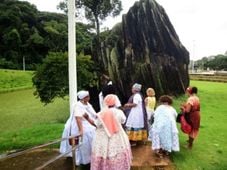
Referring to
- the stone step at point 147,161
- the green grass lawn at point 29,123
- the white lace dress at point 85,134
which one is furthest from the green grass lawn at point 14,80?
the white lace dress at point 85,134

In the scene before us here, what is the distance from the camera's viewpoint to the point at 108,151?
5316 mm

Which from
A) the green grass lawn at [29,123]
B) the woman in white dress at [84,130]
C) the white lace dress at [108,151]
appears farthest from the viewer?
the green grass lawn at [29,123]

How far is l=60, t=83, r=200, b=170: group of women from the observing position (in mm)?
5332

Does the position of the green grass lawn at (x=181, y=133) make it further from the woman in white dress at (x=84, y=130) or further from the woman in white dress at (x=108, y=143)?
the woman in white dress at (x=84, y=130)

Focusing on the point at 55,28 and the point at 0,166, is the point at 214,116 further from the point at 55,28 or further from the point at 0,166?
the point at 55,28

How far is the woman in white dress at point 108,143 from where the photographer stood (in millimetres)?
5309

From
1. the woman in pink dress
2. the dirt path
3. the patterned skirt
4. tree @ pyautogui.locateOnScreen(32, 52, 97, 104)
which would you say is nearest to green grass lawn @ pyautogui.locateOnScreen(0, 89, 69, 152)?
tree @ pyautogui.locateOnScreen(32, 52, 97, 104)

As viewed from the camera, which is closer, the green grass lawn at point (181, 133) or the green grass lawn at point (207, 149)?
the green grass lawn at point (207, 149)

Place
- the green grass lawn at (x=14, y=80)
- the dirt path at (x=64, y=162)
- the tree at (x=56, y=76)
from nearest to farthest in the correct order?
the dirt path at (x=64, y=162)
the tree at (x=56, y=76)
the green grass lawn at (x=14, y=80)

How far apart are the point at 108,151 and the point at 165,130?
175cm

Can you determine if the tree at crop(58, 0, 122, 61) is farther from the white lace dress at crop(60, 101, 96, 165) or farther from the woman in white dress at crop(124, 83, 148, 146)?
the white lace dress at crop(60, 101, 96, 165)

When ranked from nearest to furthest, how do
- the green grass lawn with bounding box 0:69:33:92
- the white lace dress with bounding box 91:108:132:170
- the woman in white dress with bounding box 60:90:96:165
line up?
the white lace dress with bounding box 91:108:132:170 → the woman in white dress with bounding box 60:90:96:165 → the green grass lawn with bounding box 0:69:33:92

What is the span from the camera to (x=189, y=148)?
7590mm

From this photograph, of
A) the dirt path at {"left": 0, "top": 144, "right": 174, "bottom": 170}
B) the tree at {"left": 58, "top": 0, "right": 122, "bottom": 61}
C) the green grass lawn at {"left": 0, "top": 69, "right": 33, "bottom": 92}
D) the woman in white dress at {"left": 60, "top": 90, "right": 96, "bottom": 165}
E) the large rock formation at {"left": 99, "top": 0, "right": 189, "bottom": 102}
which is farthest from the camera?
Answer: the green grass lawn at {"left": 0, "top": 69, "right": 33, "bottom": 92}
